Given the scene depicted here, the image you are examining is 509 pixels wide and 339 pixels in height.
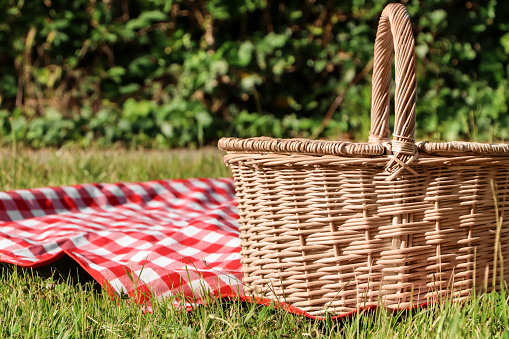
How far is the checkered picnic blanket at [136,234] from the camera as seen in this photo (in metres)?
1.27

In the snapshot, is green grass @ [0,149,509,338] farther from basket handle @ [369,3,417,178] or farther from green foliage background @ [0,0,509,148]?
green foliage background @ [0,0,509,148]

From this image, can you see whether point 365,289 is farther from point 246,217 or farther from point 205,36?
point 205,36

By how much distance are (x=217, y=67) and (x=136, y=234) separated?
2084 mm

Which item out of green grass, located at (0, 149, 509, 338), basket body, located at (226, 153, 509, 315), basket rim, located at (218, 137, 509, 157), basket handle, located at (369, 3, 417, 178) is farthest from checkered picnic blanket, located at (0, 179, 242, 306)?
basket handle, located at (369, 3, 417, 178)

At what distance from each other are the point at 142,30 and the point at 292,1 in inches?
43.0

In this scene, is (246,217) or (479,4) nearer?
(246,217)

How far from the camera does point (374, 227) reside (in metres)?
1.08

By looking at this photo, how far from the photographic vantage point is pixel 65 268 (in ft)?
4.65

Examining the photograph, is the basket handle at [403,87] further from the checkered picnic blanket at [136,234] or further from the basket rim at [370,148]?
the checkered picnic blanket at [136,234]

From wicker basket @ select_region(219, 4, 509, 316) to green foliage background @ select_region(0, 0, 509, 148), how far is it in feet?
7.17

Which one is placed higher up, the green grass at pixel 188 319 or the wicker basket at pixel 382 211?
the wicker basket at pixel 382 211

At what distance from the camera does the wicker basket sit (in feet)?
3.47

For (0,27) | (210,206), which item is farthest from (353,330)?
(0,27)

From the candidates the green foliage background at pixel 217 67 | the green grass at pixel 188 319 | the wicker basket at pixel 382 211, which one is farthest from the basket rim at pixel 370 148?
the green foliage background at pixel 217 67
